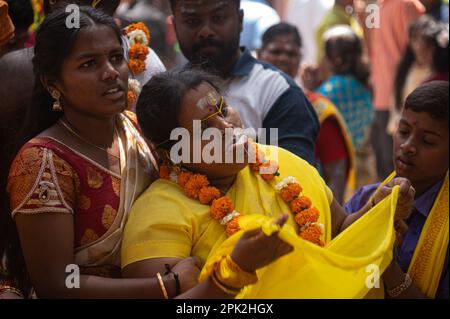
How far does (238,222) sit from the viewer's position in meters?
2.85

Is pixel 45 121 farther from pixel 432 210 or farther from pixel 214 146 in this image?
pixel 432 210

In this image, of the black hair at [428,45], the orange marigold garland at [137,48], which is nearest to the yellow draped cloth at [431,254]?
the orange marigold garland at [137,48]

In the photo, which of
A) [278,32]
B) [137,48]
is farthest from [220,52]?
[278,32]

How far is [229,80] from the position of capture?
4051 millimetres

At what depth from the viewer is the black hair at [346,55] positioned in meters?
6.95

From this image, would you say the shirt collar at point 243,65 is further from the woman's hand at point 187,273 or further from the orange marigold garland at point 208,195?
the woman's hand at point 187,273

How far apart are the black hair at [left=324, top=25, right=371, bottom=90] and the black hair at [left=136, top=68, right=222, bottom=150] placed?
4008mm

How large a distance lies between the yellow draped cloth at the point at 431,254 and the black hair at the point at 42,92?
1390 mm

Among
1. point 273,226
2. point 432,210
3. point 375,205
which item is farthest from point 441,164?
point 273,226

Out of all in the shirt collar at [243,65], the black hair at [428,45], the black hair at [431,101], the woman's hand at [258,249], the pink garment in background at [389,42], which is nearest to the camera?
the woman's hand at [258,249]

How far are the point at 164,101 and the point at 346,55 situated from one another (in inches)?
165

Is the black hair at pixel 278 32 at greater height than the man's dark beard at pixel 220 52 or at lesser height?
lesser

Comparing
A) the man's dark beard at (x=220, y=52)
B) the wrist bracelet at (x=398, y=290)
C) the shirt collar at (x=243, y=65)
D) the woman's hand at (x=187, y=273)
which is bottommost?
the wrist bracelet at (x=398, y=290)

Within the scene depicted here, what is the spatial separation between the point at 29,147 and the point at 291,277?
1041 millimetres
